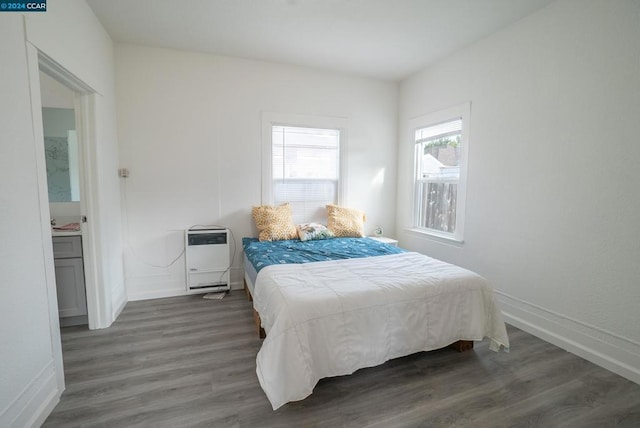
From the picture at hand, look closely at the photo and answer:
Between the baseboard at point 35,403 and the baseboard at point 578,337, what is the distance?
3.52 meters

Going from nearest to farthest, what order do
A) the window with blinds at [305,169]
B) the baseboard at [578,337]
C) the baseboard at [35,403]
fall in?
1. the baseboard at [35,403]
2. the baseboard at [578,337]
3. the window with blinds at [305,169]

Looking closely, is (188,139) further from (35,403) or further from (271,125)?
(35,403)

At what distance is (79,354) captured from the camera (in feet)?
7.06

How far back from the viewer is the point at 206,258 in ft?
10.6

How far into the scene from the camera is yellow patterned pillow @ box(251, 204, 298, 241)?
11.0 ft

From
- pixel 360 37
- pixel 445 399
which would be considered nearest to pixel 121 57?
pixel 360 37

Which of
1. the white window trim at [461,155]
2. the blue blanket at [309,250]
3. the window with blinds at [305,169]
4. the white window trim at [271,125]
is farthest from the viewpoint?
the window with blinds at [305,169]

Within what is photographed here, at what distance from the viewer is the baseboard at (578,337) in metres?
1.97

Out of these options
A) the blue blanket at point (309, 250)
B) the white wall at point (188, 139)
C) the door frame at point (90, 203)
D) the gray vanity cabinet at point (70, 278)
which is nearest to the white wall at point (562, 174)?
the blue blanket at point (309, 250)

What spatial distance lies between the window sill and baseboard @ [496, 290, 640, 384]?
72 centimetres

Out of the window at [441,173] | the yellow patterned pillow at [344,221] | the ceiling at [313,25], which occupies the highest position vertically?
the ceiling at [313,25]

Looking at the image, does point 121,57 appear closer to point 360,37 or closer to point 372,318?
point 360,37

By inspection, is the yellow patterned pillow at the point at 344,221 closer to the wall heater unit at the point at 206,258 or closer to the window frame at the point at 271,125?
the window frame at the point at 271,125

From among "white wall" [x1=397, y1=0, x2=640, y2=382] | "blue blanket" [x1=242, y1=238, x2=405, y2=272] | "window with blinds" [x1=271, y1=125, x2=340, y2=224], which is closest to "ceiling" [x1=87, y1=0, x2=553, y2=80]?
"white wall" [x1=397, y1=0, x2=640, y2=382]
